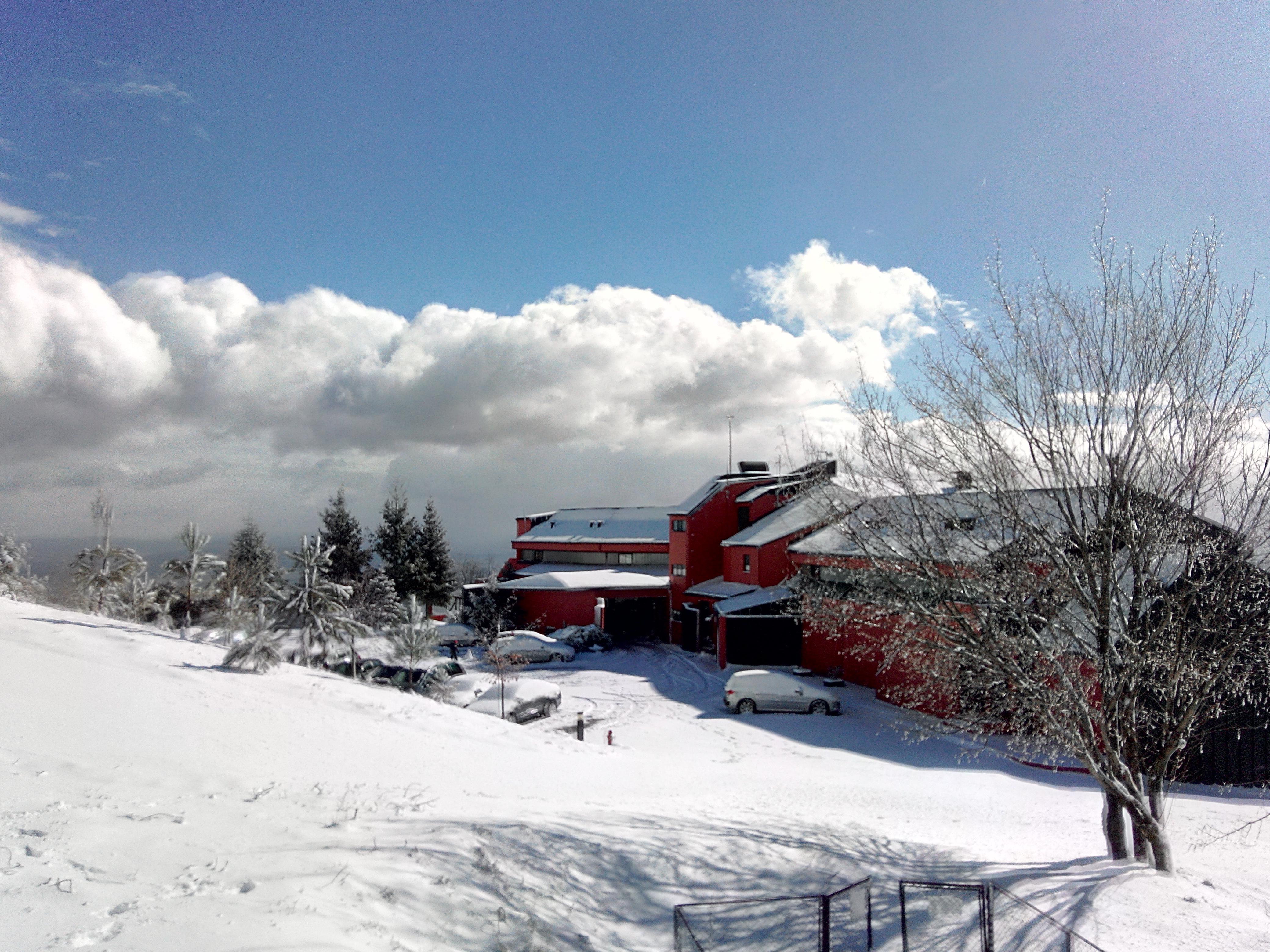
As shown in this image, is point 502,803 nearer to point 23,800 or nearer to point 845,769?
point 23,800

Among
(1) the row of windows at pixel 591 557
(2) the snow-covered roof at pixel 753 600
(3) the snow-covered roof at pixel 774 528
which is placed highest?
(3) the snow-covered roof at pixel 774 528

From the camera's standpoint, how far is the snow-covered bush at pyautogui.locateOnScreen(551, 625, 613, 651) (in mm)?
33875

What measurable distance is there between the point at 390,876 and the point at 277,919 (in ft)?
3.87

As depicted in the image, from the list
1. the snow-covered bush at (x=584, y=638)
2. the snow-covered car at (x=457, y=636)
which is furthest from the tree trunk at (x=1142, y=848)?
the snow-covered car at (x=457, y=636)

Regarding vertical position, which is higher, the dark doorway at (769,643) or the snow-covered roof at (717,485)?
the snow-covered roof at (717,485)

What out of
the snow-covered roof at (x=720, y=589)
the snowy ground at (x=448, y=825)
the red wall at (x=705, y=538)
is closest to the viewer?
the snowy ground at (x=448, y=825)

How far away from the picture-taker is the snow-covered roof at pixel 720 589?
31.6 m

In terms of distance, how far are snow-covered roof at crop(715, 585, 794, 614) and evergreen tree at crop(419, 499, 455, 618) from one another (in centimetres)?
2154

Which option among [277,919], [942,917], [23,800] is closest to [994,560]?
[942,917]

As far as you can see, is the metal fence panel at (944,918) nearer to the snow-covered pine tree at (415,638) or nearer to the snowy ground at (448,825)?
the snowy ground at (448,825)

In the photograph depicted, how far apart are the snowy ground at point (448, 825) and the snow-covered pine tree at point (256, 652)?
0.67m

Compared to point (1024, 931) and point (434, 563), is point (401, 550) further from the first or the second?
point (1024, 931)

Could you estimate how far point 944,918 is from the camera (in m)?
7.09

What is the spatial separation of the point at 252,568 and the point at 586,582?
2229 centimetres
